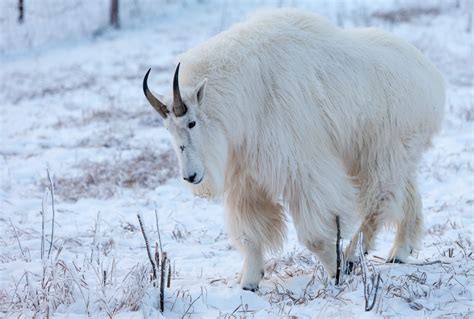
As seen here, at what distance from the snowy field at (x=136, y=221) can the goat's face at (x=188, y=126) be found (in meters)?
0.71

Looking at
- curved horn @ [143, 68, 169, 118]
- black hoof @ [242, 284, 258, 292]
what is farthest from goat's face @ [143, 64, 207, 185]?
black hoof @ [242, 284, 258, 292]

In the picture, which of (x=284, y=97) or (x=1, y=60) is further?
(x=1, y=60)

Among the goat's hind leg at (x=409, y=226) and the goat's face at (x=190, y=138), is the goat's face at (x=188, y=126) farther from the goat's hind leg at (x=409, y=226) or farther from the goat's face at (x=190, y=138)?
the goat's hind leg at (x=409, y=226)

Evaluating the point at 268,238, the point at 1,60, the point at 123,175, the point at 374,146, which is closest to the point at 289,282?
the point at 268,238

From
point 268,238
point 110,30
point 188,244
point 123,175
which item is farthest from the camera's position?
point 110,30

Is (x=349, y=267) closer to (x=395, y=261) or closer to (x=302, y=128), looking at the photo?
(x=395, y=261)

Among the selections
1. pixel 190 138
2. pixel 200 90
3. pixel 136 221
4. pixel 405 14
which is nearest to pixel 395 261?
pixel 190 138

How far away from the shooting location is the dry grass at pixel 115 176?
8094mm

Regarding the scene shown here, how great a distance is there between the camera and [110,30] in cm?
2473

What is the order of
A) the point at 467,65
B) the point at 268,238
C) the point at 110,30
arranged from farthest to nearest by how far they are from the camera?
1. the point at 110,30
2. the point at 467,65
3. the point at 268,238

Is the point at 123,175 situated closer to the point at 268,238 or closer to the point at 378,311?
the point at 268,238

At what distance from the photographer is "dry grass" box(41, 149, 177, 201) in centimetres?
809

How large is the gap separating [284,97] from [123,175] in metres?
4.21

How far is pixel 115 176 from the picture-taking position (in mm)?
8617
